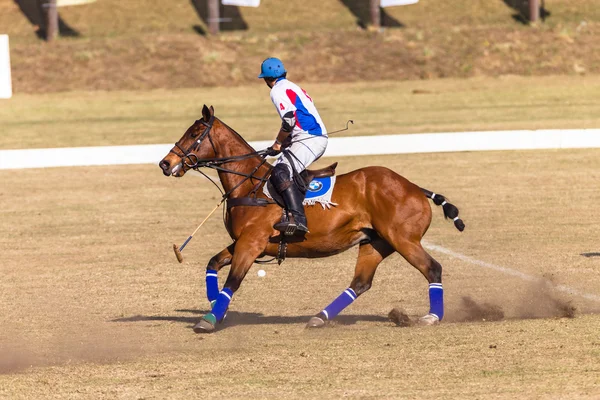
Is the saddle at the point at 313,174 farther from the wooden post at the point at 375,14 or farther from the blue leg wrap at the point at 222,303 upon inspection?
the wooden post at the point at 375,14

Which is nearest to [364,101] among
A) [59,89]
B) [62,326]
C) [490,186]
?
[59,89]

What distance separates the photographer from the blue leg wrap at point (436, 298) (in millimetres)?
10977

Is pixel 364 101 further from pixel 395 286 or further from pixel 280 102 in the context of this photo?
pixel 280 102

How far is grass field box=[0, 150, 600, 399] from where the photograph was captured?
892 centimetres

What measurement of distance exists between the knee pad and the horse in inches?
9.0

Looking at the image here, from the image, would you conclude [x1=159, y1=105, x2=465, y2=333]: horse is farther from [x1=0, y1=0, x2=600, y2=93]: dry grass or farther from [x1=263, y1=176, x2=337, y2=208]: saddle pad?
[x1=0, y1=0, x2=600, y2=93]: dry grass

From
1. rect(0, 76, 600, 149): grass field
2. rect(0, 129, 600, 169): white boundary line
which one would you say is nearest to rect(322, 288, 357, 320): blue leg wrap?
rect(0, 129, 600, 169): white boundary line

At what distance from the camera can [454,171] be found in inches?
922

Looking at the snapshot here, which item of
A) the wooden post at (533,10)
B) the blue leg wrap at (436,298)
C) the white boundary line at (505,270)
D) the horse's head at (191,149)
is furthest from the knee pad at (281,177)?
the wooden post at (533,10)

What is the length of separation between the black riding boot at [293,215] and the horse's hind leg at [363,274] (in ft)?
2.88

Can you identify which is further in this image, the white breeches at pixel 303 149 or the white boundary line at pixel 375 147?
the white boundary line at pixel 375 147

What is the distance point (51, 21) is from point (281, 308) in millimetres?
33105

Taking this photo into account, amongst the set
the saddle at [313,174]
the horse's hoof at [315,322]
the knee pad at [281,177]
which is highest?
the knee pad at [281,177]

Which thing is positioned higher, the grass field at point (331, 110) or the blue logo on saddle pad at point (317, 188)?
the blue logo on saddle pad at point (317, 188)
